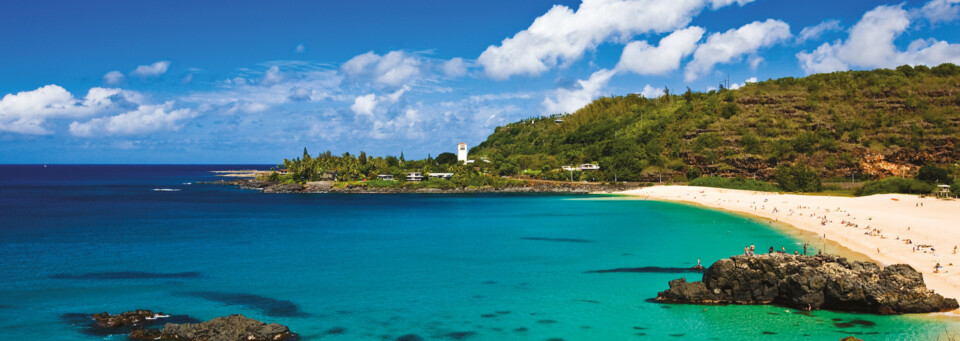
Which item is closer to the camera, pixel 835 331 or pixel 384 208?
pixel 835 331

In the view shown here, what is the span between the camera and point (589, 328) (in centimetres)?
2377

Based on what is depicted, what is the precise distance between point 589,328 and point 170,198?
97.5 metres

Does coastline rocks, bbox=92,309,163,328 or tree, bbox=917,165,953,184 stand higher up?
tree, bbox=917,165,953,184

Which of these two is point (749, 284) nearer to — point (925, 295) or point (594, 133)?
point (925, 295)

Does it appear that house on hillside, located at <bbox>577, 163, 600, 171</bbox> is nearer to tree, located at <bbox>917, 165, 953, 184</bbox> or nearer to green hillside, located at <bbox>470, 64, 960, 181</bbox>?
green hillside, located at <bbox>470, 64, 960, 181</bbox>

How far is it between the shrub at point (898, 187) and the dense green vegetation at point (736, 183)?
15.1 metres

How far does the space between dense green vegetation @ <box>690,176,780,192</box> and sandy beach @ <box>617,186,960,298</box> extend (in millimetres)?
9890

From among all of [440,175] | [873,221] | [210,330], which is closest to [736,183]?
[873,221]

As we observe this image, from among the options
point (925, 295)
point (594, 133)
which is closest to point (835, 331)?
point (925, 295)

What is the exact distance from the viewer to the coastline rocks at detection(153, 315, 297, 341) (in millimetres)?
21062

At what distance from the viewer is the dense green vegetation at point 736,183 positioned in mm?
97213

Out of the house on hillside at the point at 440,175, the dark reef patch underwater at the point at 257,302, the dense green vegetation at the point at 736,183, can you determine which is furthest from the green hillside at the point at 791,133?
the dark reef patch underwater at the point at 257,302

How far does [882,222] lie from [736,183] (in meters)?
52.5

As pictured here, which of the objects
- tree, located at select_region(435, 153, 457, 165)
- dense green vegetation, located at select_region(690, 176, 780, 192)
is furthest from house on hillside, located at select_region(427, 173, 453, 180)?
dense green vegetation, located at select_region(690, 176, 780, 192)
